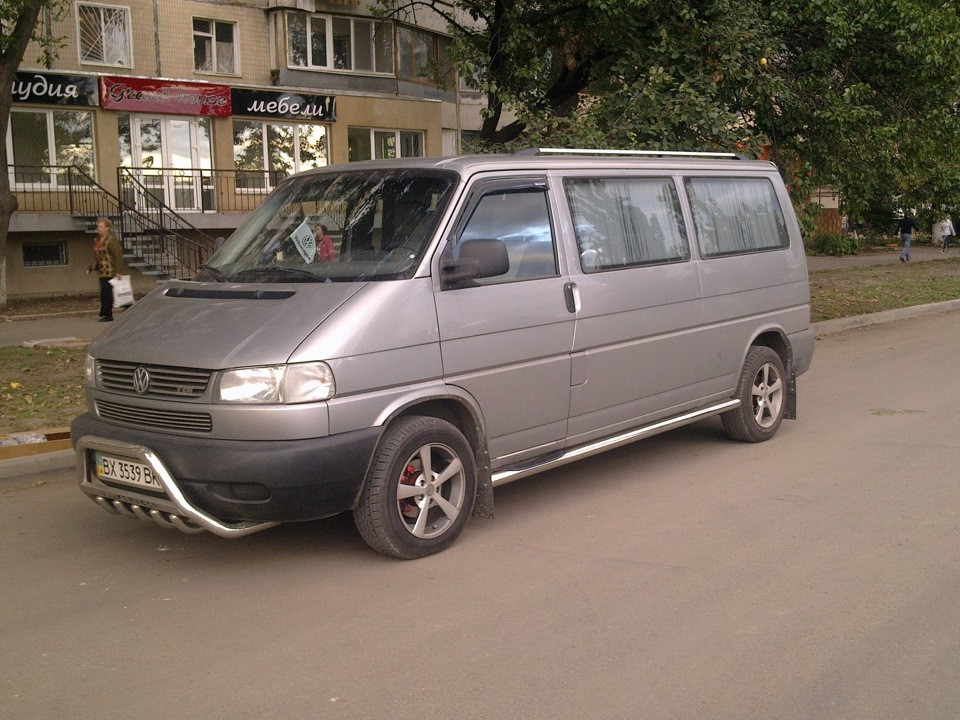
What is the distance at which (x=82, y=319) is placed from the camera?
18516mm

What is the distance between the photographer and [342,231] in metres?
5.80

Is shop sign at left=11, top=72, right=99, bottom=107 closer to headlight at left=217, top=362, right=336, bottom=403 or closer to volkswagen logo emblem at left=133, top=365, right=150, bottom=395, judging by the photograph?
volkswagen logo emblem at left=133, top=365, right=150, bottom=395

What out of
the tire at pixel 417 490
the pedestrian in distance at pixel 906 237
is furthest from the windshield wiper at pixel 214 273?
the pedestrian in distance at pixel 906 237

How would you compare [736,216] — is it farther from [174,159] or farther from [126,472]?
[174,159]

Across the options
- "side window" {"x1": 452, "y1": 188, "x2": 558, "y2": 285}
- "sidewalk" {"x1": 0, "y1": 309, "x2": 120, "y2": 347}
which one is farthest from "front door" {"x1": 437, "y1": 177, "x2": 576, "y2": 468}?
"sidewalk" {"x1": 0, "y1": 309, "x2": 120, "y2": 347}

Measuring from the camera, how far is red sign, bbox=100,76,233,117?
2316 cm

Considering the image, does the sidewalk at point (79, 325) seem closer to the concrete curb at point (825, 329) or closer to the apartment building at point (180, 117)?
the concrete curb at point (825, 329)

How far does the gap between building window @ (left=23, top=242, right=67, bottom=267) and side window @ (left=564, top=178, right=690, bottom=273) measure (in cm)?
1952

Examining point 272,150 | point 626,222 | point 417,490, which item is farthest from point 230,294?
point 272,150

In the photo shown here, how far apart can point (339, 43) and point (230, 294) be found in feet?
74.9

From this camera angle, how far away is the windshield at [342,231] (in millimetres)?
5516

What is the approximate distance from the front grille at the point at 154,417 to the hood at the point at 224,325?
0.81 feet

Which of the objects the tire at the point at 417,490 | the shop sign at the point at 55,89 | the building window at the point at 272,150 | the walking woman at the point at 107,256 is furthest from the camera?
the building window at the point at 272,150

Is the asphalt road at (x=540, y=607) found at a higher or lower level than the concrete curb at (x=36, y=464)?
lower
